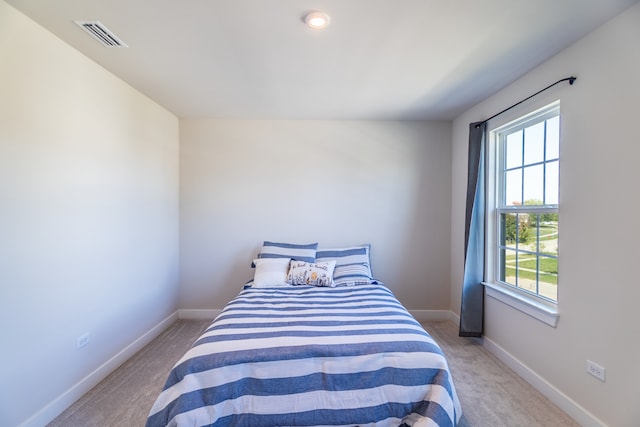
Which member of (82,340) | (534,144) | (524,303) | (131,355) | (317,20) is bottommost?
(131,355)

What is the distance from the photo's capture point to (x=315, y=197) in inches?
138

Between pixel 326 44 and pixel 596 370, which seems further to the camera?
pixel 326 44

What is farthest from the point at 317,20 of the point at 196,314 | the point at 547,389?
the point at 196,314

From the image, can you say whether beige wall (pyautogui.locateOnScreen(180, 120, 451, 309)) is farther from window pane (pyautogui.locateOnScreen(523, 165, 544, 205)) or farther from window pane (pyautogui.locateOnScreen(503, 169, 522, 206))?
window pane (pyautogui.locateOnScreen(523, 165, 544, 205))

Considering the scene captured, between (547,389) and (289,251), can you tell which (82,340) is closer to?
(289,251)

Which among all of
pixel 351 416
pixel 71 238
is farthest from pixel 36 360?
pixel 351 416

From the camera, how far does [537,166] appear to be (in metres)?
2.30

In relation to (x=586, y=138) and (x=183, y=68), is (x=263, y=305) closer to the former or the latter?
(x=183, y=68)

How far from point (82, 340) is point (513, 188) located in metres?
3.73

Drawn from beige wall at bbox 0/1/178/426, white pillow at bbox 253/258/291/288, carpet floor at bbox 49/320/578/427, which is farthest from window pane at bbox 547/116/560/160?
beige wall at bbox 0/1/178/426

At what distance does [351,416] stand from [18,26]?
114 inches

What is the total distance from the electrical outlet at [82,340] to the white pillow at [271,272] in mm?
1312

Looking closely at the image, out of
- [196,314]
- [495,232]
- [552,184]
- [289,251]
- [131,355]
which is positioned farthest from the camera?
[196,314]

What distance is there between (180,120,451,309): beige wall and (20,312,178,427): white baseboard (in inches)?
28.8
